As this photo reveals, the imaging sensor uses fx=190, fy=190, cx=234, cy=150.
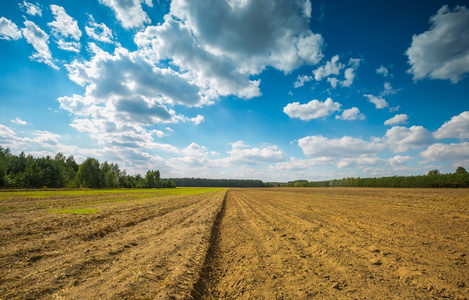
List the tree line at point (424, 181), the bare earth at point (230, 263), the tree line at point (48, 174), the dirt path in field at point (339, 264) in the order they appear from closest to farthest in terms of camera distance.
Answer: the bare earth at point (230, 263), the dirt path in field at point (339, 264), the tree line at point (48, 174), the tree line at point (424, 181)

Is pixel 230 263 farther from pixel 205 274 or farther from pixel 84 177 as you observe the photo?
pixel 84 177

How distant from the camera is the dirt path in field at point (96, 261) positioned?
4230 millimetres

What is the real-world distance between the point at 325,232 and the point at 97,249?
10047 mm

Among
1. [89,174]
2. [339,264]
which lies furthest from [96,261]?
[89,174]

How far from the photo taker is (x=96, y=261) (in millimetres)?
5863

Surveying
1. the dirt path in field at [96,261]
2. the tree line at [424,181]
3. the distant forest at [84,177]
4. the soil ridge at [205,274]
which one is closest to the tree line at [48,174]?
the distant forest at [84,177]

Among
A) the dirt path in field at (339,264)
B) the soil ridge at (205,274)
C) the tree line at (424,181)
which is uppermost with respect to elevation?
the tree line at (424,181)

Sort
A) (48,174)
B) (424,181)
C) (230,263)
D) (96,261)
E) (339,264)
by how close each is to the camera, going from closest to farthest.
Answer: (96,261) → (339,264) → (230,263) → (48,174) → (424,181)

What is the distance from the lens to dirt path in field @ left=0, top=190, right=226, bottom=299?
423cm

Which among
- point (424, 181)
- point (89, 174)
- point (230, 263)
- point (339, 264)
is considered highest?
point (89, 174)

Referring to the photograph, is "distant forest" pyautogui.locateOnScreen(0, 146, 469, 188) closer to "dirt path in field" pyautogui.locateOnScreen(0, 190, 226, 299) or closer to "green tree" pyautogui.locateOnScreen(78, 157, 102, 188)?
"green tree" pyautogui.locateOnScreen(78, 157, 102, 188)

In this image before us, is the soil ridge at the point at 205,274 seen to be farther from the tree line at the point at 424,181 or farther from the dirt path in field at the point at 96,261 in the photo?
the tree line at the point at 424,181

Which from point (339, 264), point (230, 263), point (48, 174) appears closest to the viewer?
point (339, 264)

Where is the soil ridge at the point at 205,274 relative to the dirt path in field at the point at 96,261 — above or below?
below
